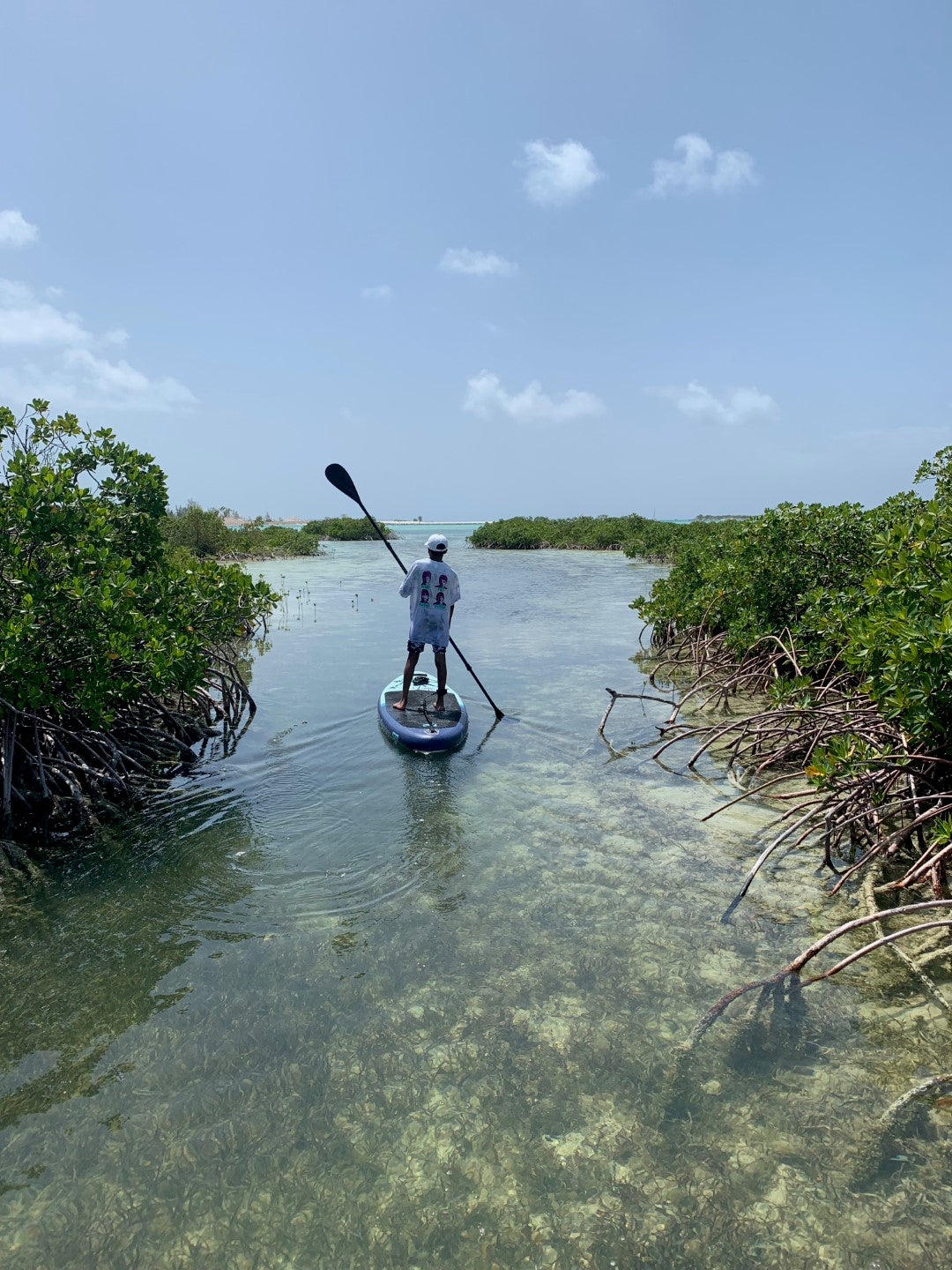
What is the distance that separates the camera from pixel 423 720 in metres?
7.10

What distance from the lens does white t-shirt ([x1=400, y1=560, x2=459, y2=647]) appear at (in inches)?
278

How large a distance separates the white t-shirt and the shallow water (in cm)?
223

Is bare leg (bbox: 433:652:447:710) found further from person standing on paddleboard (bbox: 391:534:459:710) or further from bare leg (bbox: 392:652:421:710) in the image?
bare leg (bbox: 392:652:421:710)

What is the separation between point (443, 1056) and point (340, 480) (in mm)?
6648

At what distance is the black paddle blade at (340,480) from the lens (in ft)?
26.9

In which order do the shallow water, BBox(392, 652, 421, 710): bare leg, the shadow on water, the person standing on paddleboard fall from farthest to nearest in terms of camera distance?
BBox(392, 652, 421, 710): bare leg → the person standing on paddleboard → the shadow on water → the shallow water

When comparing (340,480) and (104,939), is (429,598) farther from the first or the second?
(104,939)

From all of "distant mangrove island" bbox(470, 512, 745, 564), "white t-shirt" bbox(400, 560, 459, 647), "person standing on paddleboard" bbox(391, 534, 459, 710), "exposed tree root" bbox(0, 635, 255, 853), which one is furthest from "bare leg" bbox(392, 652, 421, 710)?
"distant mangrove island" bbox(470, 512, 745, 564)

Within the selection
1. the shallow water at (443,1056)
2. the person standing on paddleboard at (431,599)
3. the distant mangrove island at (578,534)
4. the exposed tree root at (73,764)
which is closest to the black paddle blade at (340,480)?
the person standing on paddleboard at (431,599)

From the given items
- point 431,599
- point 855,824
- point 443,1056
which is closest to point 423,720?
point 431,599

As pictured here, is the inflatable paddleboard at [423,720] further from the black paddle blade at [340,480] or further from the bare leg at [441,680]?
the black paddle blade at [340,480]

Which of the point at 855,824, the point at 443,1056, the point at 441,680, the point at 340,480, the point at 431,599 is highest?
the point at 340,480

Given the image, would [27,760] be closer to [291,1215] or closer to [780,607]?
[291,1215]

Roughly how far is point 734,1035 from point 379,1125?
149cm
